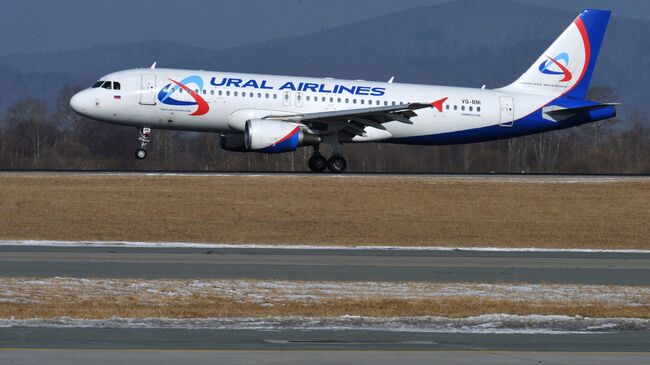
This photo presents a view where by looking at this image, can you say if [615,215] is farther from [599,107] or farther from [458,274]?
[458,274]

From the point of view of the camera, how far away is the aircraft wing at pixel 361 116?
41.5 metres

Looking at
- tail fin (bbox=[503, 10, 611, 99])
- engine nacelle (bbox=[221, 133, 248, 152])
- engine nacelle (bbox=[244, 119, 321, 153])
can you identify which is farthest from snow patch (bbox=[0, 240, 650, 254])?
tail fin (bbox=[503, 10, 611, 99])

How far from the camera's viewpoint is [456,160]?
4916 centimetres

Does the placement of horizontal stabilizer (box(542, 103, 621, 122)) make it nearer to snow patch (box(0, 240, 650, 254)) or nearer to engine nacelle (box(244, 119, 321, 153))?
engine nacelle (box(244, 119, 321, 153))

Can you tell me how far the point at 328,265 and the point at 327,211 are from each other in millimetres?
11336

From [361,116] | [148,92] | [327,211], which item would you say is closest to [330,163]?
[361,116]

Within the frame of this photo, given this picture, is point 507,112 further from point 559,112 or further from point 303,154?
point 303,154

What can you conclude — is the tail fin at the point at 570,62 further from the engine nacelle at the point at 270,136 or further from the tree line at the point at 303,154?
the engine nacelle at the point at 270,136

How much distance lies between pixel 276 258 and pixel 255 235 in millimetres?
6907

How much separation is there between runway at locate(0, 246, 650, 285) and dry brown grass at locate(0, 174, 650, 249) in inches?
156

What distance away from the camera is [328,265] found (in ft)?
75.5

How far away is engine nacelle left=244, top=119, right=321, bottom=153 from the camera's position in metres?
40.6

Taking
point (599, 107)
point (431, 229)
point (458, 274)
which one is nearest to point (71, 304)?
point (458, 274)

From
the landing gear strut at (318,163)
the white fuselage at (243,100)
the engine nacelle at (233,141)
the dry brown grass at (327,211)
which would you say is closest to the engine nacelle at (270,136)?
the white fuselage at (243,100)
